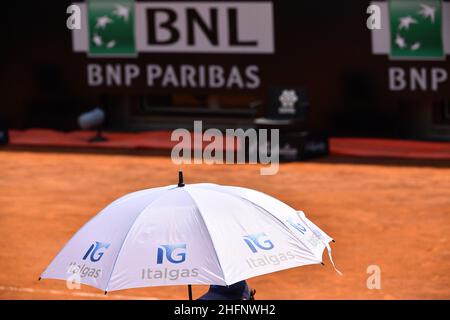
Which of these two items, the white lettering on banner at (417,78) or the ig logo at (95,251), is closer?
the ig logo at (95,251)

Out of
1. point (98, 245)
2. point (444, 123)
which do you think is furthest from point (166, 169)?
point (98, 245)

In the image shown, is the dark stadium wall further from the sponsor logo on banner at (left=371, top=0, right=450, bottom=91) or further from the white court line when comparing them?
the white court line

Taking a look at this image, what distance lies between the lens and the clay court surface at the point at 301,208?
29.8 ft

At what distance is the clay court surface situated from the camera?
9.08 metres

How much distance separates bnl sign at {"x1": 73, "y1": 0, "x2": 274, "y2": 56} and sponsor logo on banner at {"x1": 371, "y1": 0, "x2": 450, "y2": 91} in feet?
6.40

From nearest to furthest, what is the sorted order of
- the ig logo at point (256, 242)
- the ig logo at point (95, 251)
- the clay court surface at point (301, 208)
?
the ig logo at point (256, 242)
the ig logo at point (95, 251)
the clay court surface at point (301, 208)

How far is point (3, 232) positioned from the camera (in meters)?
11.4

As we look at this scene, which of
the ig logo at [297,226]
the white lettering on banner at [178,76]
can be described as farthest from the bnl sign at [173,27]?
the ig logo at [297,226]

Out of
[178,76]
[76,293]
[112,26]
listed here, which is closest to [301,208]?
[76,293]

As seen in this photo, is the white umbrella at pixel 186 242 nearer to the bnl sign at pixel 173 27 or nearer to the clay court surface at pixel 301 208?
the clay court surface at pixel 301 208

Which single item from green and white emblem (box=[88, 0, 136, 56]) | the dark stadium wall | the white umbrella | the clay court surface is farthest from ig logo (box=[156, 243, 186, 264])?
green and white emblem (box=[88, 0, 136, 56])

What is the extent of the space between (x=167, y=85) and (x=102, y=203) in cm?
517

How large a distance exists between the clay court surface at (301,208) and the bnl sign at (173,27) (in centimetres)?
227
